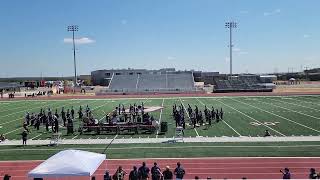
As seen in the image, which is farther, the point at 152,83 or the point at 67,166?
the point at 152,83

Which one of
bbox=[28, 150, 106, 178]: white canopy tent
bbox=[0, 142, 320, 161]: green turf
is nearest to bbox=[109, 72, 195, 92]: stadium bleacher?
bbox=[0, 142, 320, 161]: green turf

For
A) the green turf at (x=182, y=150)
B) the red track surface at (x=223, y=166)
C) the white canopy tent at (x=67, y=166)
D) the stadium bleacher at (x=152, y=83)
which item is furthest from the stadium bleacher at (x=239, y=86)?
the white canopy tent at (x=67, y=166)

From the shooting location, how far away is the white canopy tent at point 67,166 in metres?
12.0

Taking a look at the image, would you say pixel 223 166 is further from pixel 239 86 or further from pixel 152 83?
pixel 152 83

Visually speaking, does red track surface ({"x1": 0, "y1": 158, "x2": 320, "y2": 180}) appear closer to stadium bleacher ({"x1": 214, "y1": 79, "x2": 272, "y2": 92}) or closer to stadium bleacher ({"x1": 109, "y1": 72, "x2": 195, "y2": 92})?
stadium bleacher ({"x1": 214, "y1": 79, "x2": 272, "y2": 92})

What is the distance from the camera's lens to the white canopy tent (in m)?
12.0

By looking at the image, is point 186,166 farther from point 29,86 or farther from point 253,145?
point 29,86

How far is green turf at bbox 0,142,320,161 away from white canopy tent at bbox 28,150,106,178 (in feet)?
24.1

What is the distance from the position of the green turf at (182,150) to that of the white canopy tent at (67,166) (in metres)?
7.35

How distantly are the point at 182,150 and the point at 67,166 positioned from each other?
10032mm

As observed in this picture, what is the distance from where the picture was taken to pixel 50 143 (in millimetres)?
23969

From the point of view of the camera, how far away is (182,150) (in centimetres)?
2150

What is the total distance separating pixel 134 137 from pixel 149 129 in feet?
7.12

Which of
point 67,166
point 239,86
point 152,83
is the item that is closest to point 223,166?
point 67,166
